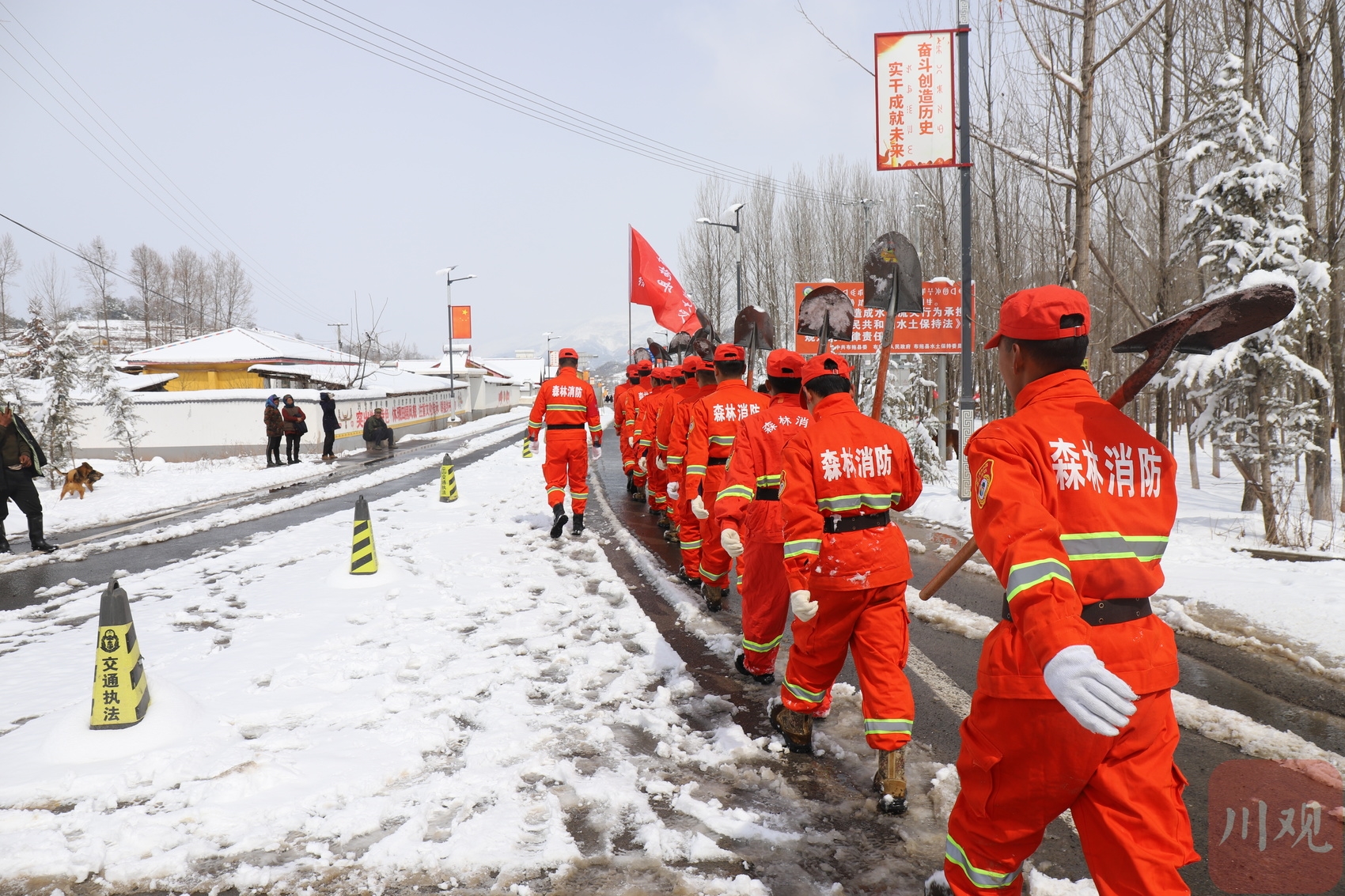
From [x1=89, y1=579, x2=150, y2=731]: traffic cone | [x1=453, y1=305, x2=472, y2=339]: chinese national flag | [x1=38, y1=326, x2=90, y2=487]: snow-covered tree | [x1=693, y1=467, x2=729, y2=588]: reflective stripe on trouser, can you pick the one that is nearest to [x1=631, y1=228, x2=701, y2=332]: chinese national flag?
[x1=693, y1=467, x2=729, y2=588]: reflective stripe on trouser

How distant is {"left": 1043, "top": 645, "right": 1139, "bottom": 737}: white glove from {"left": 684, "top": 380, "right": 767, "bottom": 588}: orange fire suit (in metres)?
4.77

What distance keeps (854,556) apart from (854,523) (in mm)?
161

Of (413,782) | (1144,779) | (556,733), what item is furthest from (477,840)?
(1144,779)

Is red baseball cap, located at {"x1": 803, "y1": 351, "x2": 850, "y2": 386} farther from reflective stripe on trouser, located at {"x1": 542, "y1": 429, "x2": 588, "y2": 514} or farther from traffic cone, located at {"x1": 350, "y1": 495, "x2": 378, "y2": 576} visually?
reflective stripe on trouser, located at {"x1": 542, "y1": 429, "x2": 588, "y2": 514}

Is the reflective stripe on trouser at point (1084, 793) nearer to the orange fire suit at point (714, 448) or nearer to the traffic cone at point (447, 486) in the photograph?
the orange fire suit at point (714, 448)

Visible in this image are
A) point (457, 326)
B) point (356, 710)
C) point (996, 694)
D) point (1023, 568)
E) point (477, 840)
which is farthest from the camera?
point (457, 326)

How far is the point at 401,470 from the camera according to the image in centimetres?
1970

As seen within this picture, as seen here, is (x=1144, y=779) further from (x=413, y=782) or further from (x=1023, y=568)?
(x=413, y=782)

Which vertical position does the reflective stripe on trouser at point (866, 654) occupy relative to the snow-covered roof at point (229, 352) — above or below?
below

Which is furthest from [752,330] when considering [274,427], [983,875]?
[274,427]

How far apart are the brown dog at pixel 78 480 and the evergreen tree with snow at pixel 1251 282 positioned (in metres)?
21.1

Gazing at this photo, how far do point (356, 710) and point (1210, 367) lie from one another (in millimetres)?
11831

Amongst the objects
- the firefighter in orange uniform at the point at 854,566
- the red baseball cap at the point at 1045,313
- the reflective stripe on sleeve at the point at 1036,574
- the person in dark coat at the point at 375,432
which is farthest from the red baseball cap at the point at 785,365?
the person in dark coat at the point at 375,432

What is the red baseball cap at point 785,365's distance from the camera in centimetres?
496
